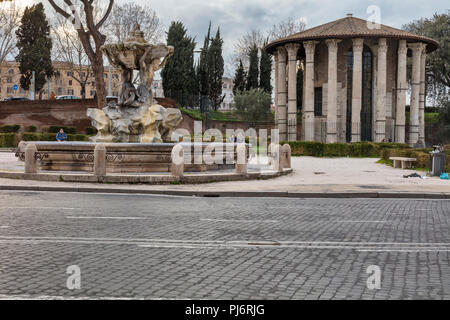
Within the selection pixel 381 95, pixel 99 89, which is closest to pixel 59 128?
pixel 99 89

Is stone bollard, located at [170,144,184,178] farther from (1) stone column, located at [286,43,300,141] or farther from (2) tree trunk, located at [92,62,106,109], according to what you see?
(1) stone column, located at [286,43,300,141]

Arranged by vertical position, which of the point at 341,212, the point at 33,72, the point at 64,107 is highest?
the point at 33,72

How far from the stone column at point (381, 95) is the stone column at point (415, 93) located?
3.79 meters

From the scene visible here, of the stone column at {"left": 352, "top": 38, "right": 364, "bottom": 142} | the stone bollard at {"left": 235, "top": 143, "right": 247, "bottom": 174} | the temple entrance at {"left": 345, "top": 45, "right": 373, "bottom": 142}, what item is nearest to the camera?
the stone bollard at {"left": 235, "top": 143, "right": 247, "bottom": 174}

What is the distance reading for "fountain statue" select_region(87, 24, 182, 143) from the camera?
20953 millimetres

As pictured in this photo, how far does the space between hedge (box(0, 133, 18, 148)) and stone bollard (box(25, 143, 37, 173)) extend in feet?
89.2

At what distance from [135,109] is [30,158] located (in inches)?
220

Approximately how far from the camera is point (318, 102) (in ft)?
165

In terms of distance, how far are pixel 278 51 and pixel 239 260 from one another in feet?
157

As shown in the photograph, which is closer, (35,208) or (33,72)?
(35,208)

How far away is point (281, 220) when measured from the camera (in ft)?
31.4

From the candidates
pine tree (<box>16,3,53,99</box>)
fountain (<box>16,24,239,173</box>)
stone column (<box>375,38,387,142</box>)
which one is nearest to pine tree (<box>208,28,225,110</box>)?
pine tree (<box>16,3,53,99</box>)

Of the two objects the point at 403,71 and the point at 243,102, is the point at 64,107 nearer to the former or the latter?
the point at 243,102

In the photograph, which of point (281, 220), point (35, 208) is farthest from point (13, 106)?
point (281, 220)
